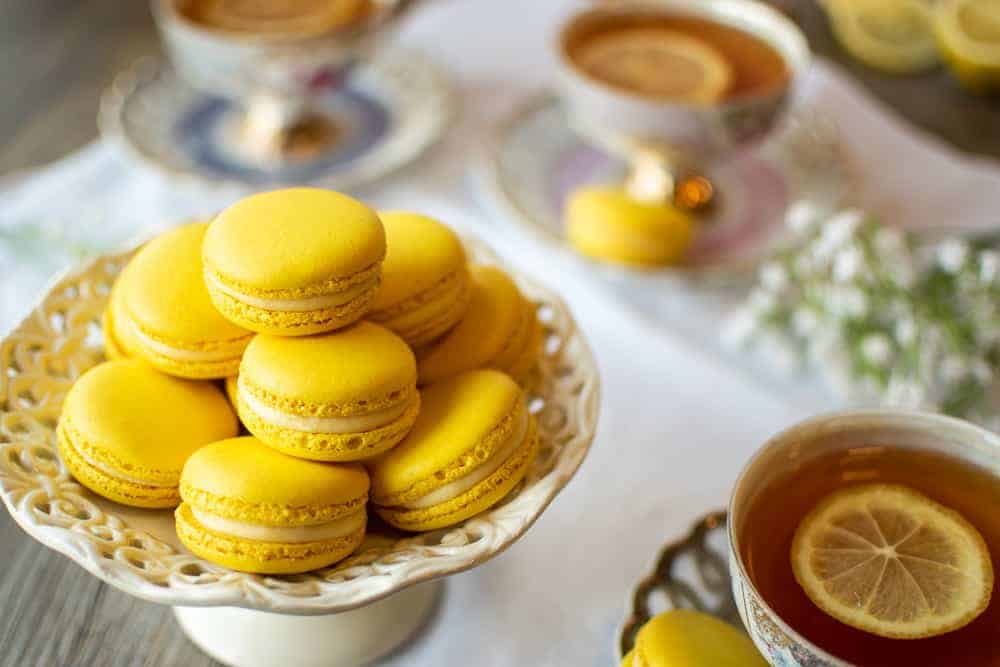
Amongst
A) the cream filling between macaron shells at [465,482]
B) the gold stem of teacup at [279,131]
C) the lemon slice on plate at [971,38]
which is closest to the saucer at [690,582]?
the cream filling between macaron shells at [465,482]

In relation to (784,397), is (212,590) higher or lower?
higher

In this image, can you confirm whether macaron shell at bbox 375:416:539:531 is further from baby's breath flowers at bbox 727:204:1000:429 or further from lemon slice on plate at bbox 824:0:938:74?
lemon slice on plate at bbox 824:0:938:74

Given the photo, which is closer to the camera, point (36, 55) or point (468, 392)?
point (468, 392)

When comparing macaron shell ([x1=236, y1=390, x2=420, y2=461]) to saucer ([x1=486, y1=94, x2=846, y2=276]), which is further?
saucer ([x1=486, y1=94, x2=846, y2=276])

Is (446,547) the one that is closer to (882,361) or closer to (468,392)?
(468,392)

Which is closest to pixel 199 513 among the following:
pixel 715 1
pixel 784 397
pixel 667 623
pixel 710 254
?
pixel 667 623

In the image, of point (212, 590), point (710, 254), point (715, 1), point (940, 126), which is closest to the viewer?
point (212, 590)

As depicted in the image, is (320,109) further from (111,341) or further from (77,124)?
(111,341)

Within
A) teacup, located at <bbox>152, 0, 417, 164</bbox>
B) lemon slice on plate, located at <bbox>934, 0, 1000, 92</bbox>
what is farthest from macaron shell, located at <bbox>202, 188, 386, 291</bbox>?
lemon slice on plate, located at <bbox>934, 0, 1000, 92</bbox>
